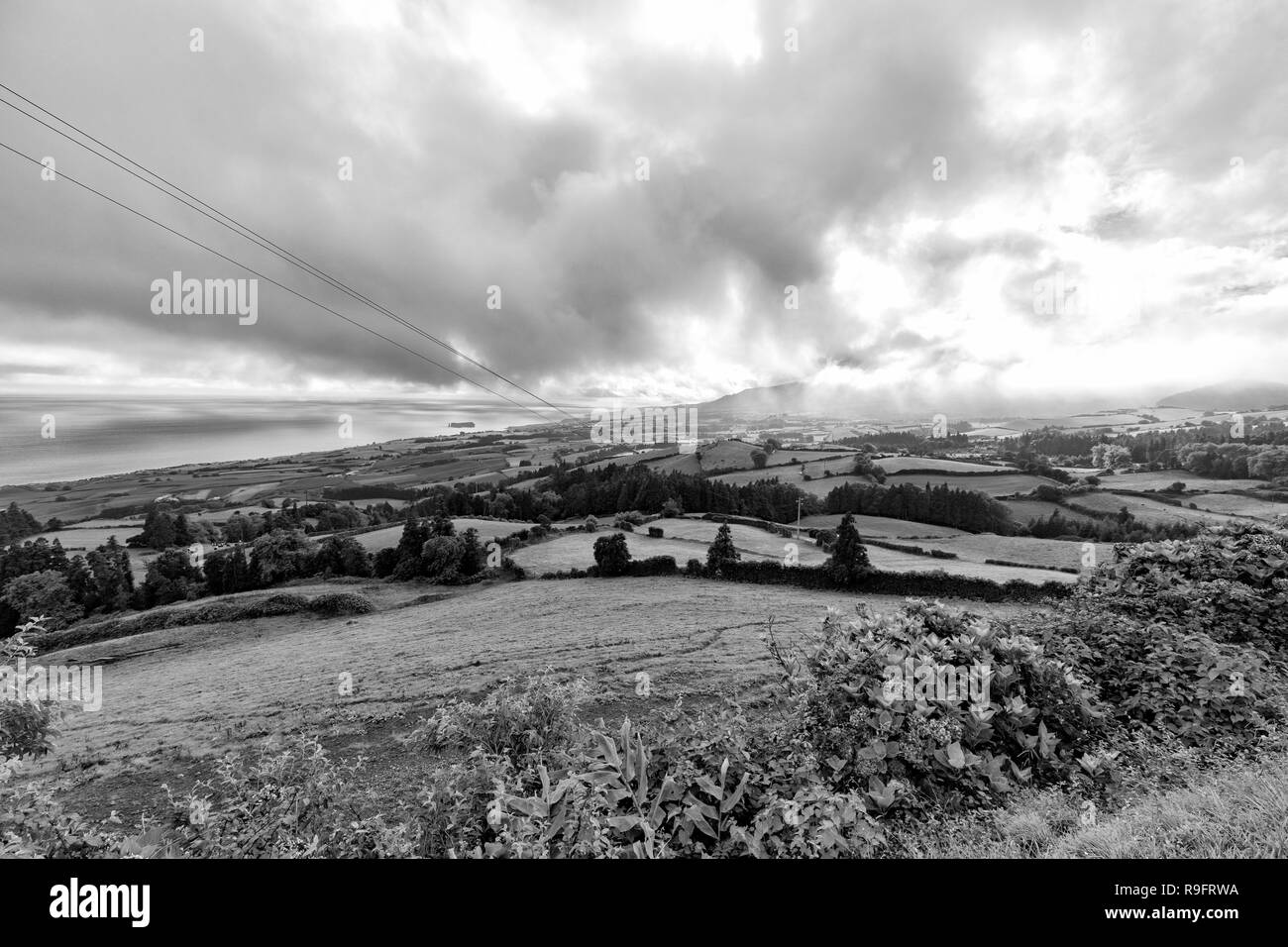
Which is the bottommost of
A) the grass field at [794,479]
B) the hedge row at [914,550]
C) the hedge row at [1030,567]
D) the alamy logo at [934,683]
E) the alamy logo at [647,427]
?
the hedge row at [1030,567]

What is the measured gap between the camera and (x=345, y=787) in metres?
4.63

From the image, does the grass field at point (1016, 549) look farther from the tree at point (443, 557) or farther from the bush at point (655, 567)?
the tree at point (443, 557)

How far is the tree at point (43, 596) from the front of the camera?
19.5 meters

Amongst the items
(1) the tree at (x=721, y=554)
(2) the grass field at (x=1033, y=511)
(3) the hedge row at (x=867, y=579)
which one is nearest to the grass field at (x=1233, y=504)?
(2) the grass field at (x=1033, y=511)

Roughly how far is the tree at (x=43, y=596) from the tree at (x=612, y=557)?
24.9 metres

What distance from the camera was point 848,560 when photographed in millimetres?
17375

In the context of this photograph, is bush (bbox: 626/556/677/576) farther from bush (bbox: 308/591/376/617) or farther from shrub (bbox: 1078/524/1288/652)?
shrub (bbox: 1078/524/1288/652)

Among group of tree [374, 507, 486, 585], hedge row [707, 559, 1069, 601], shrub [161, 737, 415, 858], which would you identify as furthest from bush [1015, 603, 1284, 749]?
group of tree [374, 507, 486, 585]

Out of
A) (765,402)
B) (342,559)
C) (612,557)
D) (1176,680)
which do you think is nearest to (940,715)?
(1176,680)

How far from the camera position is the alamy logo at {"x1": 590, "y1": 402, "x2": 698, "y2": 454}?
24.2 meters
